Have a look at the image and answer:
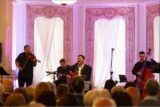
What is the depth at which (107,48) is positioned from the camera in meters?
12.2

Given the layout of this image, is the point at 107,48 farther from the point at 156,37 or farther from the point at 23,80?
the point at 23,80

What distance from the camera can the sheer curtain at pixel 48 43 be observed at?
12.0m

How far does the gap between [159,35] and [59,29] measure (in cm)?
298

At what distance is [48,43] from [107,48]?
1.79 metres

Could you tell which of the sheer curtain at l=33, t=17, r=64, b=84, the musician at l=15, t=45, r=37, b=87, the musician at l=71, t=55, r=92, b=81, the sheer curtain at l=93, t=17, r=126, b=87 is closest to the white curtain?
the sheer curtain at l=93, t=17, r=126, b=87

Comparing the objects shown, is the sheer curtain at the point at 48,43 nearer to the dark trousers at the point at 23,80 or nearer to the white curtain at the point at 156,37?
the dark trousers at the point at 23,80

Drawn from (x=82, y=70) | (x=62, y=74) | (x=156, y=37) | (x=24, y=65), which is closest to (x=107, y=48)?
(x=156, y=37)

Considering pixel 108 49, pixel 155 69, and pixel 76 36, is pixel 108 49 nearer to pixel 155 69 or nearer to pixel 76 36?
pixel 76 36

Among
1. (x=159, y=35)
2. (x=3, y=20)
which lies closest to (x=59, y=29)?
(x=3, y=20)

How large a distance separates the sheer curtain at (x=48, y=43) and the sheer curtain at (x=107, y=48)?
113cm

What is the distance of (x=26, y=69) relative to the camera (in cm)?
1012

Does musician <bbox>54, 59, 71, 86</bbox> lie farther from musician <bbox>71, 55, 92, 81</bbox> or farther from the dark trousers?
the dark trousers

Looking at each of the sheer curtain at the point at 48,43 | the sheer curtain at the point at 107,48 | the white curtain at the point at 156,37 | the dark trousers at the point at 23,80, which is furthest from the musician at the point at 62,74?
the white curtain at the point at 156,37

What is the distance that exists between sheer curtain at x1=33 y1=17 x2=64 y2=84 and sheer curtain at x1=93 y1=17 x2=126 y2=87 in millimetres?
1130
